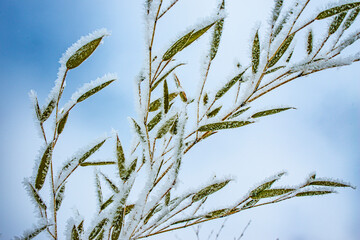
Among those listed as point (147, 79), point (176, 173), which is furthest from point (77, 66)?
point (176, 173)

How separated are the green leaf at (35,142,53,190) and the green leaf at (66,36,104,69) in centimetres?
22

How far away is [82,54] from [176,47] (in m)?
0.25

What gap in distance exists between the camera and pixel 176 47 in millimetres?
629

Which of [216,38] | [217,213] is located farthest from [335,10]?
[217,213]

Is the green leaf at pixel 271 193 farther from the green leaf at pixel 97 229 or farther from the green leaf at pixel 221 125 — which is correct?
the green leaf at pixel 97 229

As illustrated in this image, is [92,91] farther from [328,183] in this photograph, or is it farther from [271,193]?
[328,183]

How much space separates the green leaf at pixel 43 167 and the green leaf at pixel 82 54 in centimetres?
22

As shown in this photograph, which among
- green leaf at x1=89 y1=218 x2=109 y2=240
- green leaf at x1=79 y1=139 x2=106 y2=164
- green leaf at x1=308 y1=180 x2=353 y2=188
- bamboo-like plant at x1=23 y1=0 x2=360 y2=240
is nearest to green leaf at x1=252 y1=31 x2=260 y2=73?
bamboo-like plant at x1=23 y1=0 x2=360 y2=240

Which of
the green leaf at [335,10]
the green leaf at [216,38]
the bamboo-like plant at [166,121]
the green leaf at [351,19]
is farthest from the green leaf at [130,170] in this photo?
the green leaf at [351,19]

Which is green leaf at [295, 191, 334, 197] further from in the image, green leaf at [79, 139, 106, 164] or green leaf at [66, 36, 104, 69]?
green leaf at [66, 36, 104, 69]

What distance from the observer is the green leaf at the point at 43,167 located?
0.66m

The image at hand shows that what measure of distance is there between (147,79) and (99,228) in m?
0.49

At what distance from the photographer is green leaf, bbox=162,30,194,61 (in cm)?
62

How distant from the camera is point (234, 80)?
812 millimetres
